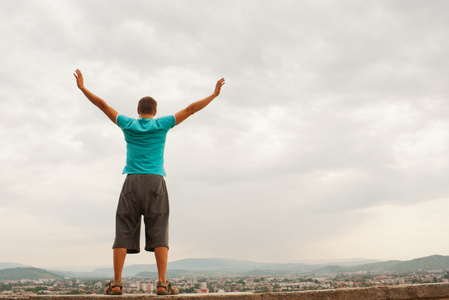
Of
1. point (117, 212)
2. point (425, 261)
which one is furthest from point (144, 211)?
point (425, 261)

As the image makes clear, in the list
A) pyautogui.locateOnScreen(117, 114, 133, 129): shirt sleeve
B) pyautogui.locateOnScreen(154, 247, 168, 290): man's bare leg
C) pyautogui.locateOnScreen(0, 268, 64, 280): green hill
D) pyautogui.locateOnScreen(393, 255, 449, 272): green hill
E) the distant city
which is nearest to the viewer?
Answer: pyautogui.locateOnScreen(154, 247, 168, 290): man's bare leg

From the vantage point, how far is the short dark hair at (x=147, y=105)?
17.6ft

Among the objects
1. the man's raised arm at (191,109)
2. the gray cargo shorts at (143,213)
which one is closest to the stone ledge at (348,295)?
the gray cargo shorts at (143,213)

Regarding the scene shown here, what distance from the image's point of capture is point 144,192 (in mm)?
4914

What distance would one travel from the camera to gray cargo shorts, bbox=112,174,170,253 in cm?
488

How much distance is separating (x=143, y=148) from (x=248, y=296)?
2.31m

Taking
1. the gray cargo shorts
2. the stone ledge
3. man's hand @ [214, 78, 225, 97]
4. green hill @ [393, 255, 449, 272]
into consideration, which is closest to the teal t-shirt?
the gray cargo shorts

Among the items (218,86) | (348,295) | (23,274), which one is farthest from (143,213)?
(23,274)

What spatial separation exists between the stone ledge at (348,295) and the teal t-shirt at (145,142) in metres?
1.64

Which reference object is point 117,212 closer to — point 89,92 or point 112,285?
point 112,285

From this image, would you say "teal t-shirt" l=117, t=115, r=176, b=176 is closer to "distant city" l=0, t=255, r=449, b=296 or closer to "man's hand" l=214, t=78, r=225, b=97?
"man's hand" l=214, t=78, r=225, b=97

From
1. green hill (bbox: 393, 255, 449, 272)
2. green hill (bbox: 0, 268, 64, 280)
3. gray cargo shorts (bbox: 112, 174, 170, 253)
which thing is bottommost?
green hill (bbox: 393, 255, 449, 272)

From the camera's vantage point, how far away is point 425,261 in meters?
143

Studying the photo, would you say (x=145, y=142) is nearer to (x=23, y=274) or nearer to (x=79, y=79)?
(x=79, y=79)
